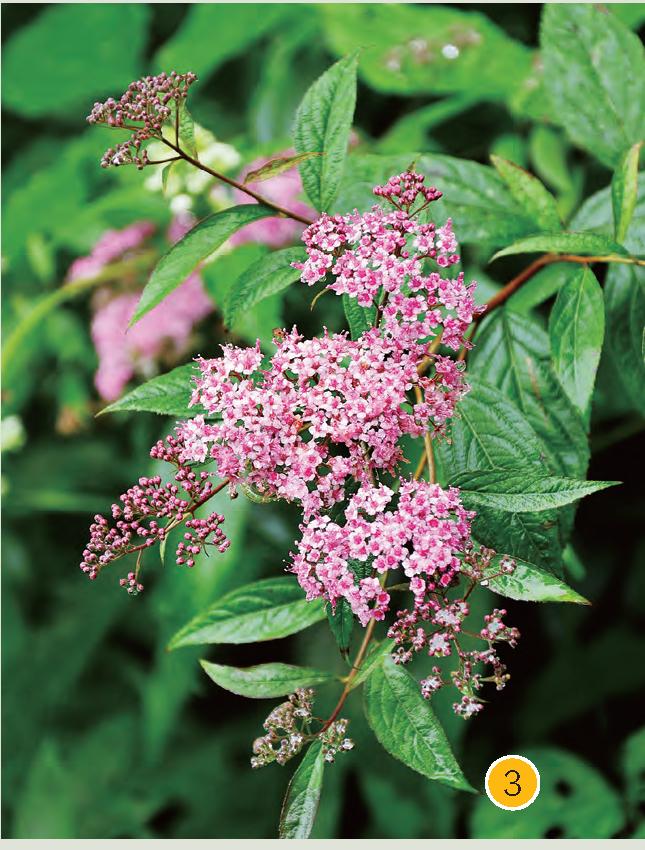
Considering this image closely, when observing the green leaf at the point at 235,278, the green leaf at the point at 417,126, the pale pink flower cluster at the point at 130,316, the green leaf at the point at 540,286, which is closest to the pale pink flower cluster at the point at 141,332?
the pale pink flower cluster at the point at 130,316

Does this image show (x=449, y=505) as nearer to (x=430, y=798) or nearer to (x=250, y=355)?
(x=250, y=355)

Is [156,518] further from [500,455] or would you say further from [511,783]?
[511,783]

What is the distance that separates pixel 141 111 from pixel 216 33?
147 centimetres

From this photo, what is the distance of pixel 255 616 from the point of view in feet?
3.69

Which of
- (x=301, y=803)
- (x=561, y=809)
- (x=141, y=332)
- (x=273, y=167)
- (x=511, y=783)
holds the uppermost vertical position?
(x=273, y=167)

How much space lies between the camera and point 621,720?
205cm

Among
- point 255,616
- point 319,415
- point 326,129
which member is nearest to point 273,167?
point 326,129

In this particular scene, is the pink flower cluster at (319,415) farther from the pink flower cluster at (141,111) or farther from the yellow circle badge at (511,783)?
the yellow circle badge at (511,783)

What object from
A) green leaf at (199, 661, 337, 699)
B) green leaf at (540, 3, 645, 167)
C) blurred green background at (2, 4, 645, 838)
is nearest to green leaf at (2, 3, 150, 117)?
blurred green background at (2, 4, 645, 838)

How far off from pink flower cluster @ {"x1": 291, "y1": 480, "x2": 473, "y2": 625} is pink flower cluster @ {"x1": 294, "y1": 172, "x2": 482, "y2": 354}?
0.49 ft

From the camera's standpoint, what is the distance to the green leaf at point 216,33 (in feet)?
7.43

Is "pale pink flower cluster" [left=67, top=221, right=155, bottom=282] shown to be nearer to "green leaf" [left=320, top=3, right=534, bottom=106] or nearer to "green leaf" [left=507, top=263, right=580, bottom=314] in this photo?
"green leaf" [left=320, top=3, right=534, bottom=106]

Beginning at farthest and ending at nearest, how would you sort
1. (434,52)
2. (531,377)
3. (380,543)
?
(434,52)
(531,377)
(380,543)

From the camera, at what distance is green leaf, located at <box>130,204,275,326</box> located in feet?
3.26
